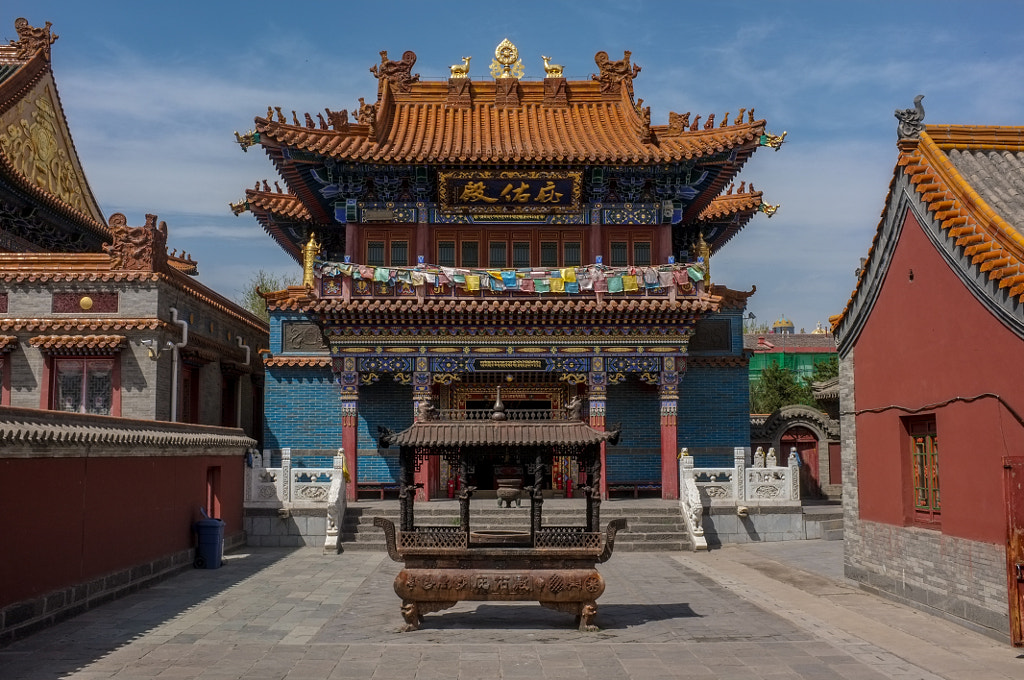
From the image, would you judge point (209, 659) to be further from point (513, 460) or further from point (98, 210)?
point (98, 210)

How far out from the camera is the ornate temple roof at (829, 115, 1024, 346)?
33.4 ft

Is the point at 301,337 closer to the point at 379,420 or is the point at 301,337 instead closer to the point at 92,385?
the point at 379,420

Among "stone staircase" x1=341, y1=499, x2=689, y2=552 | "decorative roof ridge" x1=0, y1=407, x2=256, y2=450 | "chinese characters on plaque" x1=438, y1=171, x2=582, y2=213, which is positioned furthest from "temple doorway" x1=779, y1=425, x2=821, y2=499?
"decorative roof ridge" x1=0, y1=407, x2=256, y2=450

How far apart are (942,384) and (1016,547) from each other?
230 cm

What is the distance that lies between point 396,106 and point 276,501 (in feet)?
34.4

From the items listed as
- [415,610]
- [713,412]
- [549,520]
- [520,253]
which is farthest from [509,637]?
[713,412]

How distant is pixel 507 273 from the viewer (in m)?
21.7

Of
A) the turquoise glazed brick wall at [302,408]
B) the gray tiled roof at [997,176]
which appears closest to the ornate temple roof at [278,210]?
the turquoise glazed brick wall at [302,408]

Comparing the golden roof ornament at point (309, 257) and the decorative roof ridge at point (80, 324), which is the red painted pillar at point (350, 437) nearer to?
the golden roof ornament at point (309, 257)

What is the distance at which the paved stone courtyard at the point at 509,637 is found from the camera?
917 centimetres

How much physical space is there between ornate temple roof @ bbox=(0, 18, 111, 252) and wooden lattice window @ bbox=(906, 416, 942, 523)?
19580 millimetres

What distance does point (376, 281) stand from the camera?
2147cm

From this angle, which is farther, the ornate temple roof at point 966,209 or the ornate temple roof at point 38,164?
the ornate temple roof at point 38,164

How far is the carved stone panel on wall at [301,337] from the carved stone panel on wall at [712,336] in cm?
888
